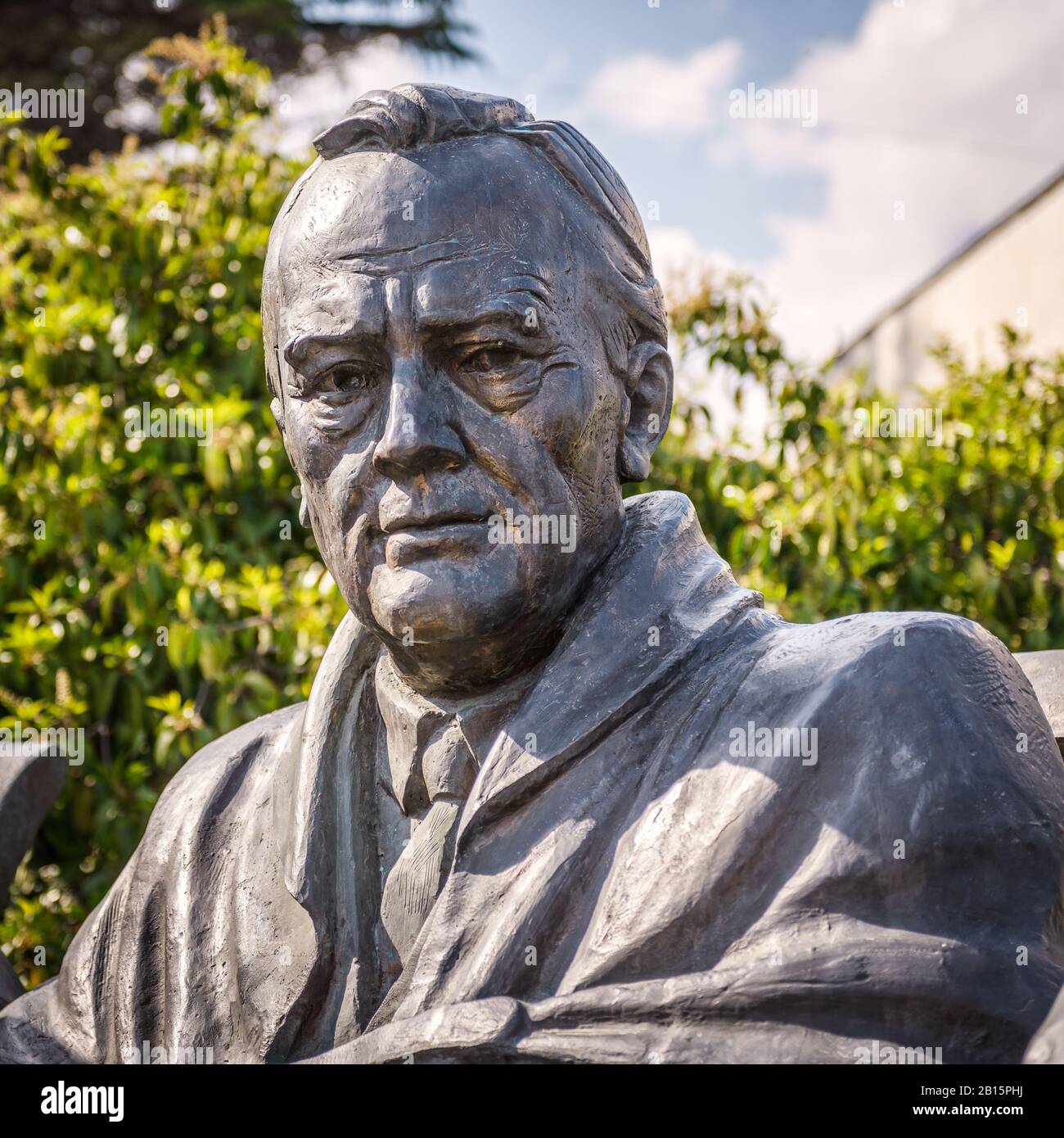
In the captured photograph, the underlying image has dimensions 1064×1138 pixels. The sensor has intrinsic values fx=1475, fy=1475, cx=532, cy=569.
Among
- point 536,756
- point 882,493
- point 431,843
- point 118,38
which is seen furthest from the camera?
point 118,38

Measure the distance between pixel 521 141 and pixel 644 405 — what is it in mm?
463

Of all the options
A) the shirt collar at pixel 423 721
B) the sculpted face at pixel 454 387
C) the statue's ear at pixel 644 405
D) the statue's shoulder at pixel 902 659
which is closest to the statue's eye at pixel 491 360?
the sculpted face at pixel 454 387

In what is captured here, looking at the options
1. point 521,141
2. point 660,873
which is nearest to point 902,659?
point 660,873

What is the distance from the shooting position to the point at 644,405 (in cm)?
241

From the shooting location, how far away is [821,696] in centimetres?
205

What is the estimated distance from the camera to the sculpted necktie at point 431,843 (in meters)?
2.20

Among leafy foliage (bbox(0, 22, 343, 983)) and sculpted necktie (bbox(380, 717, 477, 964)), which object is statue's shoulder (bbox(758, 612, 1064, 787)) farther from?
leafy foliage (bbox(0, 22, 343, 983))

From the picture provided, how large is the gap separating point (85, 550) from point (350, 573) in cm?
263

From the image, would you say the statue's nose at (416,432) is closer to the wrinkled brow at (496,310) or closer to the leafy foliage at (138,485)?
the wrinkled brow at (496,310)

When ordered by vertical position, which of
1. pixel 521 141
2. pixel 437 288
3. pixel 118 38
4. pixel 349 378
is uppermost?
pixel 118 38

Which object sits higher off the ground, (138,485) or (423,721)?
(138,485)

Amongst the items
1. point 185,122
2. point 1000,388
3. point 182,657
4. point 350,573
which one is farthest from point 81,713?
point 1000,388

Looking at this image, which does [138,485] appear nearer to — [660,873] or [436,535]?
[436,535]

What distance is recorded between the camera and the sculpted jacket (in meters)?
1.87
